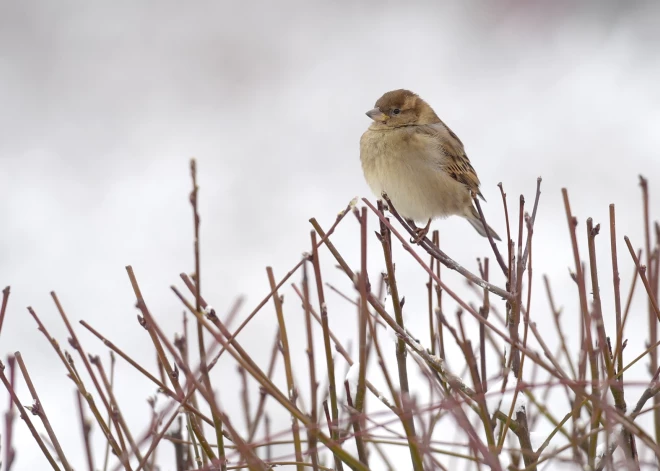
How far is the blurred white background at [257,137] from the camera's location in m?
4.61

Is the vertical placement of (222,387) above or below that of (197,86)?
below

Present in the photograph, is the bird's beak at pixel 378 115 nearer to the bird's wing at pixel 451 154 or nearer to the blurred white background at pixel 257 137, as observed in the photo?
the bird's wing at pixel 451 154

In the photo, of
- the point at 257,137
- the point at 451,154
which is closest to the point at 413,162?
the point at 451,154

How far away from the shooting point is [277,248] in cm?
505

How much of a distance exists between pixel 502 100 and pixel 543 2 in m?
1.42

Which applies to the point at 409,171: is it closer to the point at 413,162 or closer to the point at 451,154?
the point at 413,162

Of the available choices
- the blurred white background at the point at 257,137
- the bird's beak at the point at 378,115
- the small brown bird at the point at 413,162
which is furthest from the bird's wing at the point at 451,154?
the blurred white background at the point at 257,137

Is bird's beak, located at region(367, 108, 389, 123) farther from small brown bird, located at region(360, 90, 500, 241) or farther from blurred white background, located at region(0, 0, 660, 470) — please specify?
blurred white background, located at region(0, 0, 660, 470)

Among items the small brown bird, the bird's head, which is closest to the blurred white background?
the small brown bird

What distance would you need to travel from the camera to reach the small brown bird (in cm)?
310

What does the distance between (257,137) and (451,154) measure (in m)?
3.26

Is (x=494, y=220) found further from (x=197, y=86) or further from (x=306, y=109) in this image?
(x=197, y=86)

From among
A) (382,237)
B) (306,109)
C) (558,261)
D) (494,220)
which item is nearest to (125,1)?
(306,109)

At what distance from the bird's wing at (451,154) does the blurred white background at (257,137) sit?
1184 mm
